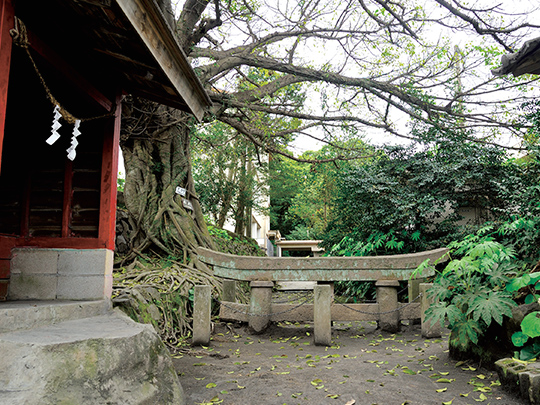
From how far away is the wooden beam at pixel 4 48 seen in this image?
121 inches

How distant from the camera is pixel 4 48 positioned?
317 cm

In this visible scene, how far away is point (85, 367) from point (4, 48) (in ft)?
8.01

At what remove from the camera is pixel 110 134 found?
16.8 ft

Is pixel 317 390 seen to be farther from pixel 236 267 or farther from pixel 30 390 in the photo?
pixel 236 267

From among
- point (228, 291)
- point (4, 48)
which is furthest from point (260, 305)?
point (4, 48)

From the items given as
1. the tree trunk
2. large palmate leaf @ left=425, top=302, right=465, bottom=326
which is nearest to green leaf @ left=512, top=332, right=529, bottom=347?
large palmate leaf @ left=425, top=302, right=465, bottom=326

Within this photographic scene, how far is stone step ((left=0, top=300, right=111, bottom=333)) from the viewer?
3.33 m

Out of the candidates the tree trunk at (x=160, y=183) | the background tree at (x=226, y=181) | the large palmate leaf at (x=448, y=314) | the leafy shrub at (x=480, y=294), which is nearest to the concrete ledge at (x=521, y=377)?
the leafy shrub at (x=480, y=294)

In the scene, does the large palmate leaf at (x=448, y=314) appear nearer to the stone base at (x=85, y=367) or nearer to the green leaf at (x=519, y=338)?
the green leaf at (x=519, y=338)

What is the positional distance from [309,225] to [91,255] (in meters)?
26.4

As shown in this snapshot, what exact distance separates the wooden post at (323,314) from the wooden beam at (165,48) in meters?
3.42

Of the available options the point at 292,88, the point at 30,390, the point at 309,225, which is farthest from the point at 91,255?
the point at 309,225

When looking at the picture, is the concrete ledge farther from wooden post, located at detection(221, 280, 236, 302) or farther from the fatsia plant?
wooden post, located at detection(221, 280, 236, 302)

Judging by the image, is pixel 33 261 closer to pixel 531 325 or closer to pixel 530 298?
pixel 531 325
